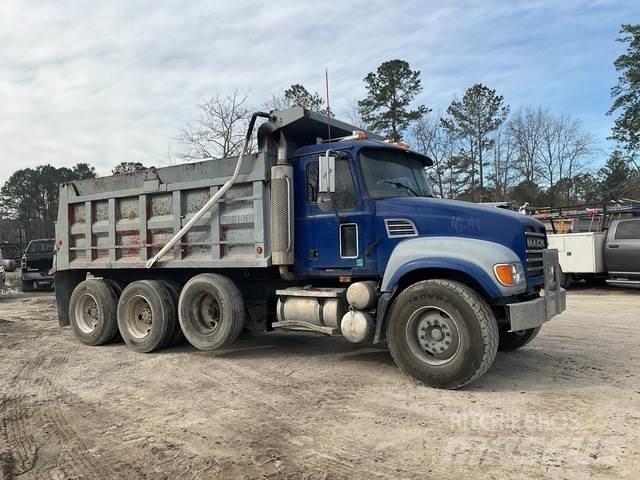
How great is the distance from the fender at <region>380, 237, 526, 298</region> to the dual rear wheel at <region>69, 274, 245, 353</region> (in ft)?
7.53

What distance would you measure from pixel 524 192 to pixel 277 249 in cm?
3930

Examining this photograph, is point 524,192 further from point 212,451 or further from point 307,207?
point 212,451

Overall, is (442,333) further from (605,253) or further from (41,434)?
(605,253)

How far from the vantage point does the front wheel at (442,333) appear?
5004 mm

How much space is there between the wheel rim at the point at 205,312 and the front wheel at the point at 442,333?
2829 millimetres

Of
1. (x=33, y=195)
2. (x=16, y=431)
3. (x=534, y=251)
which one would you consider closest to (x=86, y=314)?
(x=16, y=431)

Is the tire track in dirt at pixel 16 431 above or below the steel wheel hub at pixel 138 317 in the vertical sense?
below

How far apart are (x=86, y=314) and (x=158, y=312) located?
196 cm

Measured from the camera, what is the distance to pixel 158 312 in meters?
7.33

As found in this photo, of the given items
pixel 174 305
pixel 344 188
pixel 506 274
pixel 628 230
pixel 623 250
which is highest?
pixel 344 188

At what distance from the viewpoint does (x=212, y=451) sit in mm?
3891

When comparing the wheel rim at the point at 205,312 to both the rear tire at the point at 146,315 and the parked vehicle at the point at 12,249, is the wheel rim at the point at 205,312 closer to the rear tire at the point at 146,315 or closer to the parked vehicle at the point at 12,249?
the rear tire at the point at 146,315

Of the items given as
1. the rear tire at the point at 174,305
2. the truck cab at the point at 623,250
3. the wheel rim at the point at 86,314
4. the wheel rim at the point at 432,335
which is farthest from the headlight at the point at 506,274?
the truck cab at the point at 623,250

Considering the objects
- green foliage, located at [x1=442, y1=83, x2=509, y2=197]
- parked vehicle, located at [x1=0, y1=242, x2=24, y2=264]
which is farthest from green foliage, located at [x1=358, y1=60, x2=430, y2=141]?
parked vehicle, located at [x1=0, y1=242, x2=24, y2=264]
